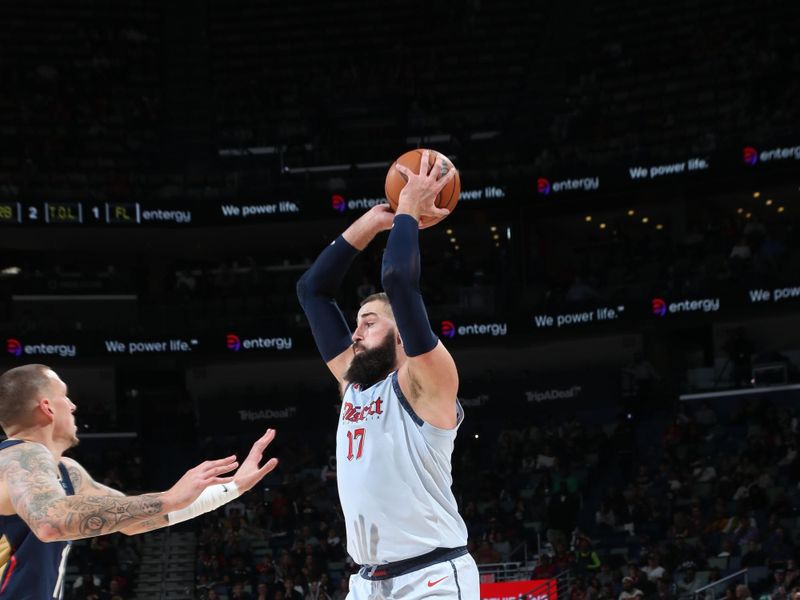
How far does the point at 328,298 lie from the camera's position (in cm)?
530

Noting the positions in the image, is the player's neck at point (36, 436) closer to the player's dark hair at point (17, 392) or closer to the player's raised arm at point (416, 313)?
the player's dark hair at point (17, 392)

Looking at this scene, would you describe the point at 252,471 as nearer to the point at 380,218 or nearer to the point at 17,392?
the point at 17,392

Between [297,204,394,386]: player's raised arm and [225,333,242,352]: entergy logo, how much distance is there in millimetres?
18715

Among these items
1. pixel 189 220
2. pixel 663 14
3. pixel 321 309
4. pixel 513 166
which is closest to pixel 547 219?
pixel 513 166

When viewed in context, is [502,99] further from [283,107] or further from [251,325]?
[251,325]

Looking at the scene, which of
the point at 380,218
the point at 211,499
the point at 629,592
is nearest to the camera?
the point at 380,218

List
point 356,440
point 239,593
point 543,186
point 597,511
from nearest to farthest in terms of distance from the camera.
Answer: point 356,440 → point 239,593 → point 597,511 → point 543,186

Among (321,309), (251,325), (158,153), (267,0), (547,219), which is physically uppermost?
(267,0)

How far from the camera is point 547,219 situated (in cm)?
2617

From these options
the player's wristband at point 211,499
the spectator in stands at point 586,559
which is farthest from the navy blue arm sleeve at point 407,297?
the spectator in stands at point 586,559

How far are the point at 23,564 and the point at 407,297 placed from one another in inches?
67.2

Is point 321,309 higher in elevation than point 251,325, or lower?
lower

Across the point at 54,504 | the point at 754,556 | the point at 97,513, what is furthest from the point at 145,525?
the point at 754,556

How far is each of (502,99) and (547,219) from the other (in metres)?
2.85
